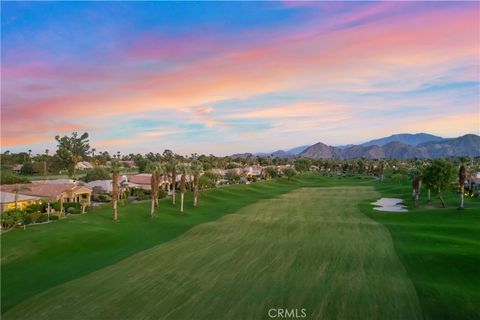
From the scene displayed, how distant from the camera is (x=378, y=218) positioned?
55.4m

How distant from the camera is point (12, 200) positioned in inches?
2292

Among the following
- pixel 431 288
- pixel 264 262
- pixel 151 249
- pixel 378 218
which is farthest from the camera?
pixel 378 218

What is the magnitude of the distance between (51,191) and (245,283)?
52553 millimetres

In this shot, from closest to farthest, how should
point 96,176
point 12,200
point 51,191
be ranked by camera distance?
point 12,200, point 51,191, point 96,176

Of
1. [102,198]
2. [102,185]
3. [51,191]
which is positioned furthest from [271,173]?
[51,191]

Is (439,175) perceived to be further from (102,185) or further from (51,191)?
(102,185)

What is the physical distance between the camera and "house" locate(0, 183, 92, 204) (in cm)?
6340

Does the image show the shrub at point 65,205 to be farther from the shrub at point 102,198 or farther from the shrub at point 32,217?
the shrub at point 102,198

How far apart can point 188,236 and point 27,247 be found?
16.7 m

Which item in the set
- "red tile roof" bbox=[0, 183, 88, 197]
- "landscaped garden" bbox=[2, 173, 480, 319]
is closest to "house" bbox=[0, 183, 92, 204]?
"red tile roof" bbox=[0, 183, 88, 197]

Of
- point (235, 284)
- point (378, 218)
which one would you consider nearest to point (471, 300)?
point (235, 284)

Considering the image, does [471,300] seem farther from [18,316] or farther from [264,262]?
[18,316]

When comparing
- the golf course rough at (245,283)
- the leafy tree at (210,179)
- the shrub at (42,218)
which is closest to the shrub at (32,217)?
the shrub at (42,218)

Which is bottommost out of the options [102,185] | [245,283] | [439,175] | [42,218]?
[245,283]
